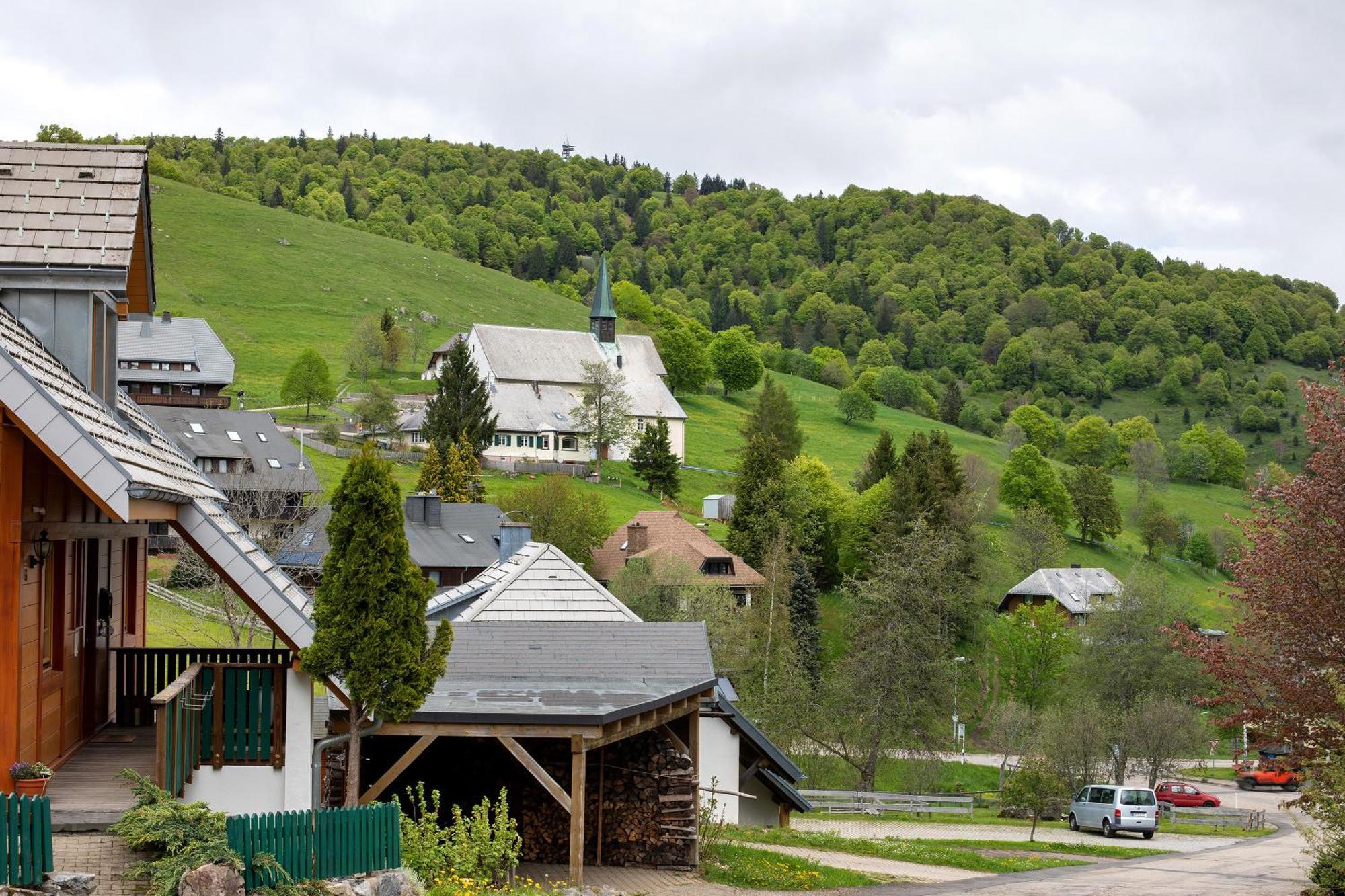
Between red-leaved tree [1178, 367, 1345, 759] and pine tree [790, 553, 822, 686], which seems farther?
pine tree [790, 553, 822, 686]

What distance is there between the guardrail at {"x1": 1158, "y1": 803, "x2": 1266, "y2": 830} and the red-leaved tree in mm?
24674

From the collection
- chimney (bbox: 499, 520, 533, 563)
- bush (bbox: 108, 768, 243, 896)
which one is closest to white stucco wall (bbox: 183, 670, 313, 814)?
bush (bbox: 108, 768, 243, 896)

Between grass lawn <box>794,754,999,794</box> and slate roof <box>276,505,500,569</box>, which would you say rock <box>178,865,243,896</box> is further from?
slate roof <box>276,505,500,569</box>

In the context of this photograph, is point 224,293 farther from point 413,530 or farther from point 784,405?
point 413,530

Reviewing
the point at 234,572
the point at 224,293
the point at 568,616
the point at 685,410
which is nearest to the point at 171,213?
the point at 224,293

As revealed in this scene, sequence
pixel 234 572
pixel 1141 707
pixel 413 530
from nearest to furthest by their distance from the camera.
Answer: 1. pixel 234 572
2. pixel 1141 707
3. pixel 413 530

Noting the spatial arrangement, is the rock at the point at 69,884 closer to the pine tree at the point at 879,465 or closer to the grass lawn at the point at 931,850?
the grass lawn at the point at 931,850

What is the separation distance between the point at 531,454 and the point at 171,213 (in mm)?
66185

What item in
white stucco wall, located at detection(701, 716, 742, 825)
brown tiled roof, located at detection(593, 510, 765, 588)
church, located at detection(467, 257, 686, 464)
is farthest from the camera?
church, located at detection(467, 257, 686, 464)

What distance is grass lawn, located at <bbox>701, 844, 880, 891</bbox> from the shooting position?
1814cm

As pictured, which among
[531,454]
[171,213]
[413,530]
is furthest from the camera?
[171,213]

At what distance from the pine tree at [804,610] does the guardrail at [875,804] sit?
68.7 ft

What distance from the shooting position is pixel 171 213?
449 ft

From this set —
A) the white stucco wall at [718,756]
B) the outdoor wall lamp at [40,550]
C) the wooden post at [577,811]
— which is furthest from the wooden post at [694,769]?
the outdoor wall lamp at [40,550]
